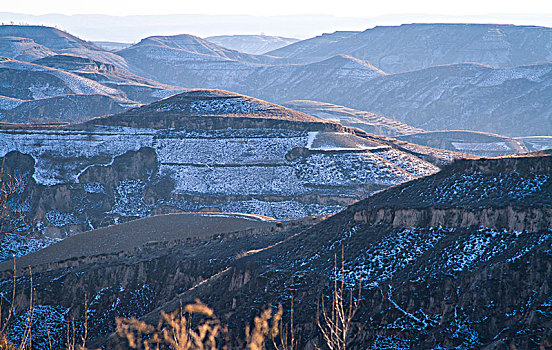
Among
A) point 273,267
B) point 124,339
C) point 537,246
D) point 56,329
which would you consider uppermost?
point 537,246

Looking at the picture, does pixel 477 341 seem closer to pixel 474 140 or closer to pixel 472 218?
pixel 472 218

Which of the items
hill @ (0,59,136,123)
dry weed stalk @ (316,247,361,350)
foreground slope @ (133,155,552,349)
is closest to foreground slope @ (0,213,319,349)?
foreground slope @ (133,155,552,349)

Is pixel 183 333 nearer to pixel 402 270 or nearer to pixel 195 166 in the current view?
pixel 402 270

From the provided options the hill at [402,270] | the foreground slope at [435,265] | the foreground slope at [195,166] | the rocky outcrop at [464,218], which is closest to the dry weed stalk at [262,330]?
the foreground slope at [435,265]

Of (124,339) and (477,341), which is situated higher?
(477,341)

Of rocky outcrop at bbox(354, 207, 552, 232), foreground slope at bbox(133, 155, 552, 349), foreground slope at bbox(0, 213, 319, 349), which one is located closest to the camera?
foreground slope at bbox(133, 155, 552, 349)

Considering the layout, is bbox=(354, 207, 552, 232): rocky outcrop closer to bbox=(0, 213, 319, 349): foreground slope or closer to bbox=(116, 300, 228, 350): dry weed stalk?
bbox=(0, 213, 319, 349): foreground slope

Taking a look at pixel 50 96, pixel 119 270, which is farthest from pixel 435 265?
pixel 50 96

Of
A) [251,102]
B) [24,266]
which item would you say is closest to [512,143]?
[251,102]

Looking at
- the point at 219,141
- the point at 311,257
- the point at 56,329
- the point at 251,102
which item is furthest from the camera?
the point at 251,102
